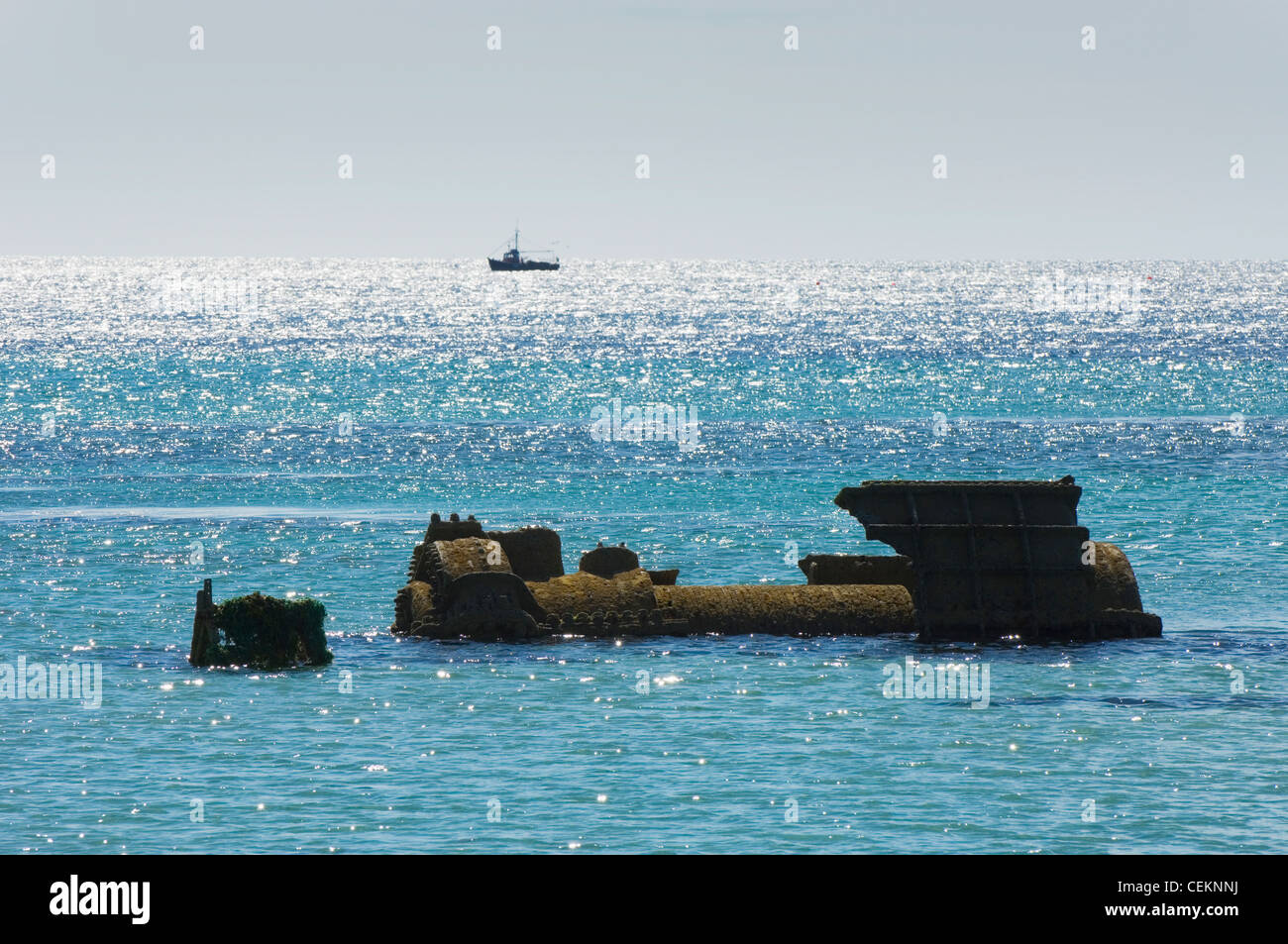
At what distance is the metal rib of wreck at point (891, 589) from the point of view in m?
42.4

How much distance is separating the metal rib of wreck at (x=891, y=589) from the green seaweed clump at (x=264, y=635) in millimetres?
3956

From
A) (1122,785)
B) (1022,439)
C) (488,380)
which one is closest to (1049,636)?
(1122,785)

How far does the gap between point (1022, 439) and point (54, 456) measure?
205ft

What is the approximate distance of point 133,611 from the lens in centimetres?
5000

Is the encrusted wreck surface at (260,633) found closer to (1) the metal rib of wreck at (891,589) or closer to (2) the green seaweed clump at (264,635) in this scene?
(2) the green seaweed clump at (264,635)

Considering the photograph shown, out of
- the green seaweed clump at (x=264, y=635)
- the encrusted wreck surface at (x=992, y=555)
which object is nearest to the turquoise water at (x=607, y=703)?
the green seaweed clump at (x=264, y=635)

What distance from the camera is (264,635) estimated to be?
40.0m

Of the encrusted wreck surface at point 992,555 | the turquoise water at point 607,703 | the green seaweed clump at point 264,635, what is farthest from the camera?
the encrusted wreck surface at point 992,555

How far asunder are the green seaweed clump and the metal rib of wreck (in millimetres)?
3956

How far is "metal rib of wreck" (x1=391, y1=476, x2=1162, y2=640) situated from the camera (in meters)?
42.4

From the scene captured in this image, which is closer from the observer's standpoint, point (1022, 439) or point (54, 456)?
point (54, 456)
